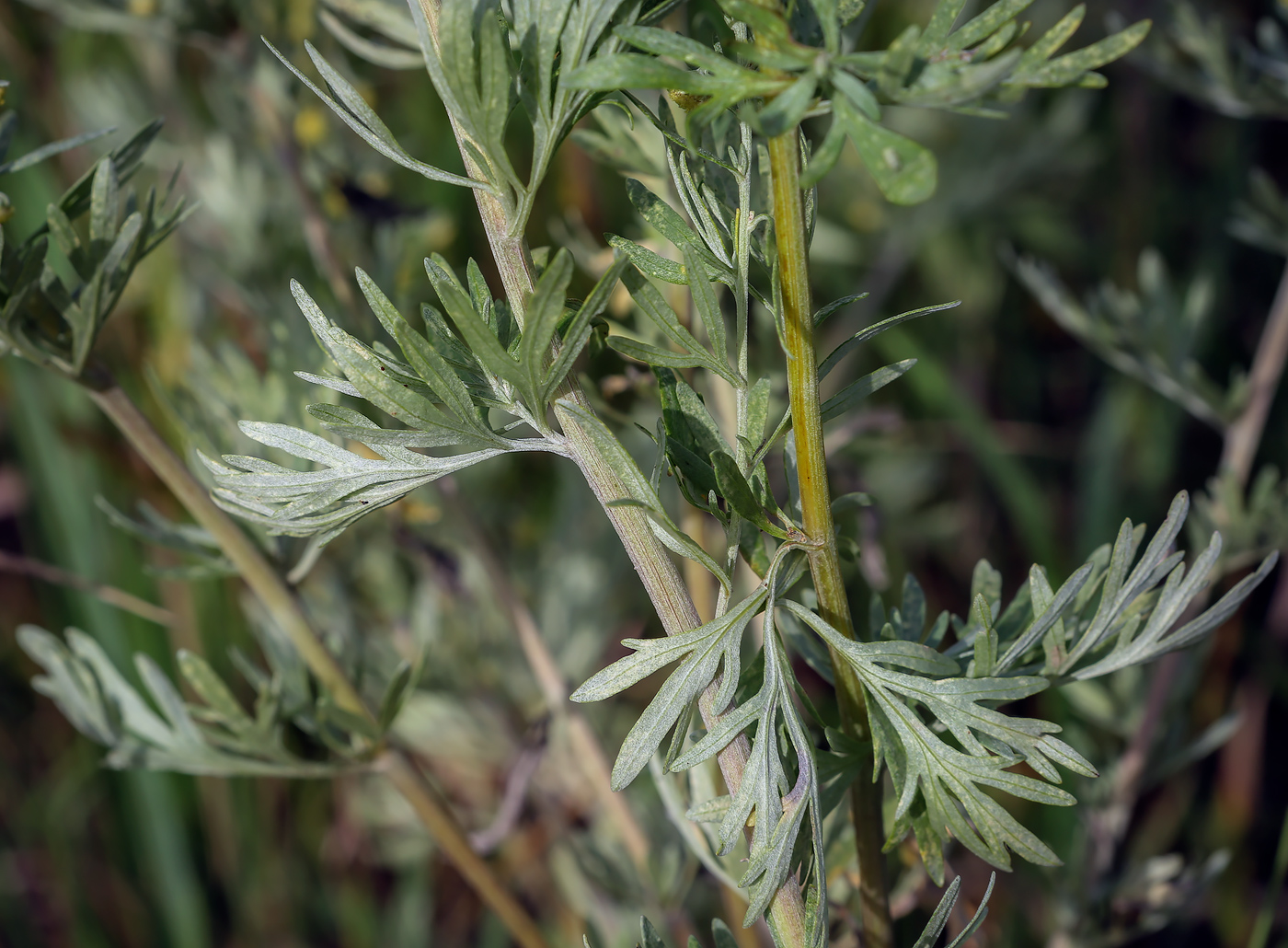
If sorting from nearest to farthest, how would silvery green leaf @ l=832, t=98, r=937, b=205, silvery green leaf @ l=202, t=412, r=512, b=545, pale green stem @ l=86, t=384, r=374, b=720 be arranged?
silvery green leaf @ l=832, t=98, r=937, b=205 < silvery green leaf @ l=202, t=412, r=512, b=545 < pale green stem @ l=86, t=384, r=374, b=720

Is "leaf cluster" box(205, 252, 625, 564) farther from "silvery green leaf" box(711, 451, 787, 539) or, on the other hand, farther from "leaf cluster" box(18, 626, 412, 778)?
"leaf cluster" box(18, 626, 412, 778)

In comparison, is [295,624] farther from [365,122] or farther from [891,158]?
[891,158]

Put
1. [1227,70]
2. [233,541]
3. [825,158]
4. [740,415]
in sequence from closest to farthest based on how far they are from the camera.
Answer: [825,158]
[740,415]
[233,541]
[1227,70]

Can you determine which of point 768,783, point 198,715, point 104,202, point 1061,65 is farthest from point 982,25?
point 198,715

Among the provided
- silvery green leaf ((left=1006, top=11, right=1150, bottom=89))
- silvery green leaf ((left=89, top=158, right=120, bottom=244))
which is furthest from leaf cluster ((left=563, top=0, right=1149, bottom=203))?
silvery green leaf ((left=89, top=158, right=120, bottom=244))

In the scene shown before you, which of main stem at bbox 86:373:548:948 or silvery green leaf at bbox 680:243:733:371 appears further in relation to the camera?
main stem at bbox 86:373:548:948

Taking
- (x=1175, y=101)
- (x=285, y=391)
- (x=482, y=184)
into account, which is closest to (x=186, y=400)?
(x=285, y=391)
